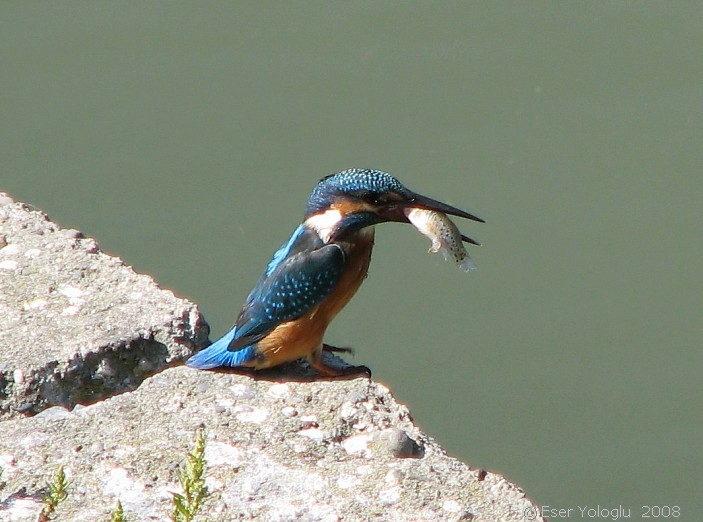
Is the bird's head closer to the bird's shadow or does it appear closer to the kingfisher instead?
the kingfisher

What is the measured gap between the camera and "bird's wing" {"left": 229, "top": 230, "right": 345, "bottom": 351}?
2.88 meters

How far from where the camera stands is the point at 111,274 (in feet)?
8.76

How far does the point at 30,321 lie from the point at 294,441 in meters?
0.67

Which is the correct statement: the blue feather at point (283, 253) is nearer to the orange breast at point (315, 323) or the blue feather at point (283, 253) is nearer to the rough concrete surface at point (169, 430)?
the orange breast at point (315, 323)

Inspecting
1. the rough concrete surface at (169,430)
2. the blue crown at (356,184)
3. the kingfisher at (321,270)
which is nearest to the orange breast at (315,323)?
the kingfisher at (321,270)

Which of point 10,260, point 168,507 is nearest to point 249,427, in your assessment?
point 168,507

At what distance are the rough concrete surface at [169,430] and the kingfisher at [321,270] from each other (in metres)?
0.28

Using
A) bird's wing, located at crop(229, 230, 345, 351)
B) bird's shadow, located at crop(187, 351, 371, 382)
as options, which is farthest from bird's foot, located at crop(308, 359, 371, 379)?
bird's wing, located at crop(229, 230, 345, 351)

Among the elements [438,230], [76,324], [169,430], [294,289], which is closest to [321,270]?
[294,289]

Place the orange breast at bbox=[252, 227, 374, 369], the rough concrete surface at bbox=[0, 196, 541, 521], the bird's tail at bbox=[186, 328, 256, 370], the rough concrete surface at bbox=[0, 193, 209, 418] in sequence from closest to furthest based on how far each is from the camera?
the rough concrete surface at bbox=[0, 196, 541, 521] < the rough concrete surface at bbox=[0, 193, 209, 418] < the bird's tail at bbox=[186, 328, 256, 370] < the orange breast at bbox=[252, 227, 374, 369]

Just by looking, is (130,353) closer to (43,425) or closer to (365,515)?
(43,425)

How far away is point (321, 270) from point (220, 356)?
1.27 ft

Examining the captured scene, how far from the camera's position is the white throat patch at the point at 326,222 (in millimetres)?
2961

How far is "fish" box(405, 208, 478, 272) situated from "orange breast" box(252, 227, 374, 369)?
0.15 meters
